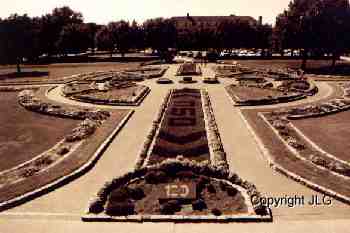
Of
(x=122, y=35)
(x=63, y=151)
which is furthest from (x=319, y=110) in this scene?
(x=122, y=35)

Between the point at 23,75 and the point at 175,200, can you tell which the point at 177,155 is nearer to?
the point at 175,200

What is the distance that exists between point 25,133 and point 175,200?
20988 millimetres

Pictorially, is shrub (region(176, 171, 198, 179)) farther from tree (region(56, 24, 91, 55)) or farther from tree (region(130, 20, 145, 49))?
tree (region(56, 24, 91, 55))

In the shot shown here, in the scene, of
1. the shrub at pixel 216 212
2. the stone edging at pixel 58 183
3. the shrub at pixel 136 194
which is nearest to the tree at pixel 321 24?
the stone edging at pixel 58 183

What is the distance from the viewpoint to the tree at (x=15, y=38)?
85.4 metres

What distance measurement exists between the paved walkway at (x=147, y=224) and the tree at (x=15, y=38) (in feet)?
208

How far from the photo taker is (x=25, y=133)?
35625mm

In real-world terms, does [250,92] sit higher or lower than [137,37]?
lower

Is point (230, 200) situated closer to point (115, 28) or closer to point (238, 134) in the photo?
point (238, 134)

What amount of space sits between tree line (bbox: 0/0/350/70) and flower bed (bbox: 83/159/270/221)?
206 feet

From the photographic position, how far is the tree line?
254 ft

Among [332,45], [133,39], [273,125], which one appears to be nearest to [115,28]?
[133,39]

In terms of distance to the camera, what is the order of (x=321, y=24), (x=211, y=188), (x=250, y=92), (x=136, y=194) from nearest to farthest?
(x=136, y=194) → (x=211, y=188) → (x=250, y=92) → (x=321, y=24)

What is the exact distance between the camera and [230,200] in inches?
840
